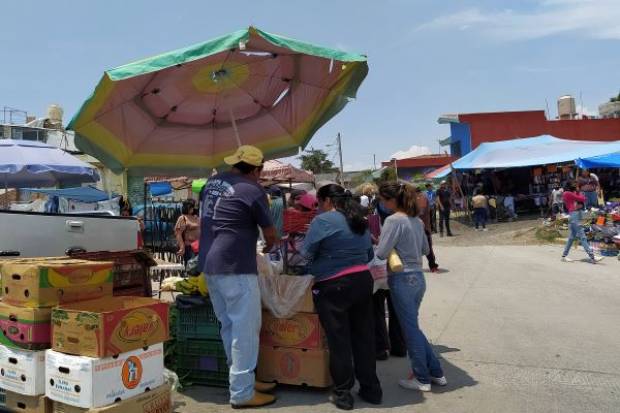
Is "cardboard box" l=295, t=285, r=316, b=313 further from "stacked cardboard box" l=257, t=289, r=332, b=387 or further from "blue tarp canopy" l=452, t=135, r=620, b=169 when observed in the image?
"blue tarp canopy" l=452, t=135, r=620, b=169

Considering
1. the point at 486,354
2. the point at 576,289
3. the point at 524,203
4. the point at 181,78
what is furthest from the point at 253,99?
the point at 524,203

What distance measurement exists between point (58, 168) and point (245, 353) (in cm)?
599

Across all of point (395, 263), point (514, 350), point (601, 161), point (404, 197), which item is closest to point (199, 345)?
point (395, 263)

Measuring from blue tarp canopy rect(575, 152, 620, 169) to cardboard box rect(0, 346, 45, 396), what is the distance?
64.8 feet

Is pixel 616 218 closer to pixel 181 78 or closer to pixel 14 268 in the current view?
pixel 181 78

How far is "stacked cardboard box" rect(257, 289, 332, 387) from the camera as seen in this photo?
15.4 ft

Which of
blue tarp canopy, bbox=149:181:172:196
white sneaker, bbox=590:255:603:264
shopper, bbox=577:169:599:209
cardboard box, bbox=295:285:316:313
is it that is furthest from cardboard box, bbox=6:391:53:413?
blue tarp canopy, bbox=149:181:172:196

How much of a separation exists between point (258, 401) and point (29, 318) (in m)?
1.87

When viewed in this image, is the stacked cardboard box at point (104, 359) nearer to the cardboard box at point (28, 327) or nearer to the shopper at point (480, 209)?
the cardboard box at point (28, 327)

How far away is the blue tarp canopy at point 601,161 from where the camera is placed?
62.4 feet

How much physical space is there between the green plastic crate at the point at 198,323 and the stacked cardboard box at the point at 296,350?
464 millimetres

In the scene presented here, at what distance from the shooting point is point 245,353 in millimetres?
4301

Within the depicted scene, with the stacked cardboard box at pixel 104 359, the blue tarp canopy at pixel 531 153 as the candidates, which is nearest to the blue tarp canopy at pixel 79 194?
the blue tarp canopy at pixel 531 153

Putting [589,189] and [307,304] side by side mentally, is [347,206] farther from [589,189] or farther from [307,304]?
[589,189]
